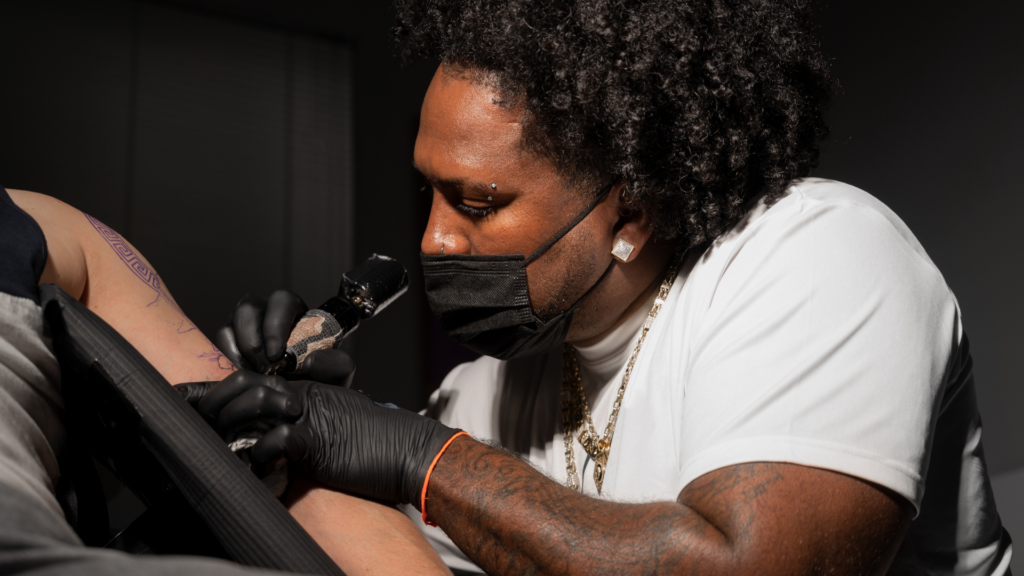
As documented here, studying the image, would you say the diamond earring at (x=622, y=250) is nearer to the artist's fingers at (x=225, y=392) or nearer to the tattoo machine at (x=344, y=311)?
the tattoo machine at (x=344, y=311)

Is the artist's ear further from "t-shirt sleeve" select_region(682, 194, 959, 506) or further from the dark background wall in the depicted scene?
the dark background wall

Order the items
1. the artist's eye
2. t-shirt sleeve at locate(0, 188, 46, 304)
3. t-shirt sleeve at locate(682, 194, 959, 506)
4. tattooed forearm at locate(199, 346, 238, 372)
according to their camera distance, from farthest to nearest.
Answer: the artist's eye, tattooed forearm at locate(199, 346, 238, 372), t-shirt sleeve at locate(682, 194, 959, 506), t-shirt sleeve at locate(0, 188, 46, 304)

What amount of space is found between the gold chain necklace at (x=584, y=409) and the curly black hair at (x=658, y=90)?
5.2 inches

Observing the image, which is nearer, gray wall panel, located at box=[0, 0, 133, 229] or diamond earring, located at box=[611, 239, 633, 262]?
diamond earring, located at box=[611, 239, 633, 262]

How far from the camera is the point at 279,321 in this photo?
120cm

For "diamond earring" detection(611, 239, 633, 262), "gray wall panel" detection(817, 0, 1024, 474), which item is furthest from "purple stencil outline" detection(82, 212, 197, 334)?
"gray wall panel" detection(817, 0, 1024, 474)

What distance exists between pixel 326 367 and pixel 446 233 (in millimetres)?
312

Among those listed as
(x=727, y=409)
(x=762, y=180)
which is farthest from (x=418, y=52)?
(x=727, y=409)

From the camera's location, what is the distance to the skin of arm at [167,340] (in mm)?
997

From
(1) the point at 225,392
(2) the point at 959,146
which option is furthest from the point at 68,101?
(2) the point at 959,146

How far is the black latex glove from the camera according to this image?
98 centimetres

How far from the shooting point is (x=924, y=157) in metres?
2.23

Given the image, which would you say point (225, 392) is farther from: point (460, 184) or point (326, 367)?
point (460, 184)

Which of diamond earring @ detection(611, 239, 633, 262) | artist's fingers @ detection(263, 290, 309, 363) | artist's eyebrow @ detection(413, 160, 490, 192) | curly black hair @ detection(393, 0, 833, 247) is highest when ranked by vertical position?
curly black hair @ detection(393, 0, 833, 247)
